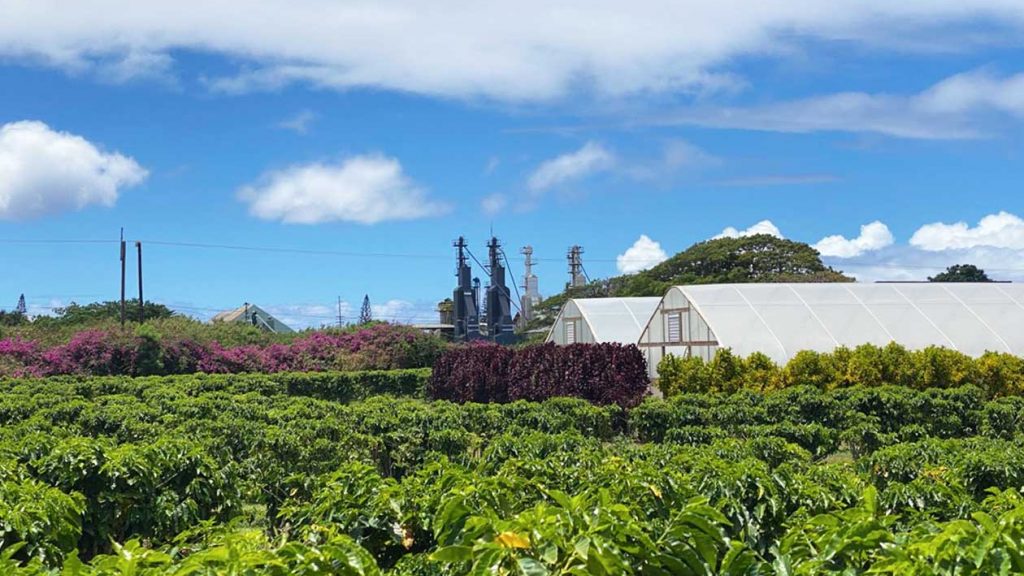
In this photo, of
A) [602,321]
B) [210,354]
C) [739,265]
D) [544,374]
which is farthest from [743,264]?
[544,374]

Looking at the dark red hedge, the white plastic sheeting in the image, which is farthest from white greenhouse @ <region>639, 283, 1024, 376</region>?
the dark red hedge

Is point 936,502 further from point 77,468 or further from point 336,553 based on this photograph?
point 77,468

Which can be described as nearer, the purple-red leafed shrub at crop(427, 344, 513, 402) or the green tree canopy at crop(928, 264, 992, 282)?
the purple-red leafed shrub at crop(427, 344, 513, 402)

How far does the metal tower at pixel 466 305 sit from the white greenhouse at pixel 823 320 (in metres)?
33.0

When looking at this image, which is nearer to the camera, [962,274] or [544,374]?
[544,374]

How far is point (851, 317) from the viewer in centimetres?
2588

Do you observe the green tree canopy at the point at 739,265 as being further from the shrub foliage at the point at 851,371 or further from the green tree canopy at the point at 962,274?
the shrub foliage at the point at 851,371

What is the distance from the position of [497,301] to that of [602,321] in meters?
30.5

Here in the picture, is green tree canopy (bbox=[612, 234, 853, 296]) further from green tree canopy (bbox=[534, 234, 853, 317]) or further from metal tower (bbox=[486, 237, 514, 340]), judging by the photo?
metal tower (bbox=[486, 237, 514, 340])

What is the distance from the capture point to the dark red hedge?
19.0 metres

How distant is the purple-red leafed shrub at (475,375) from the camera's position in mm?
22438

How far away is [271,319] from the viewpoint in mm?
56781

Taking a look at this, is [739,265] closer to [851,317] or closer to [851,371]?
[851,317]

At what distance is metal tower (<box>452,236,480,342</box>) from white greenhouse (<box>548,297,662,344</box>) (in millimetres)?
24710
